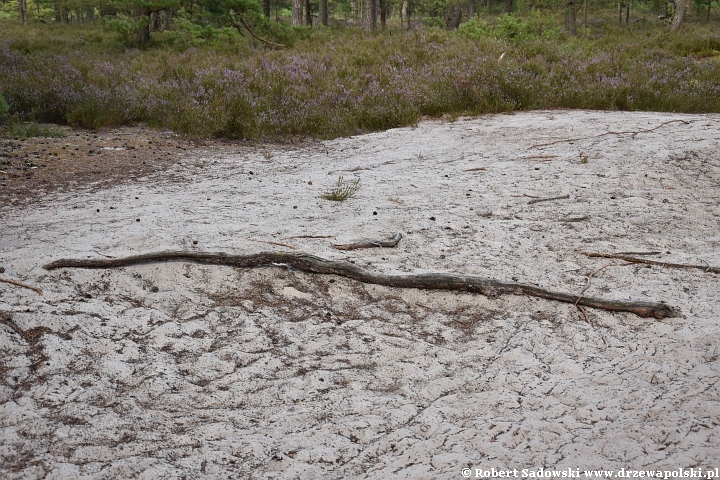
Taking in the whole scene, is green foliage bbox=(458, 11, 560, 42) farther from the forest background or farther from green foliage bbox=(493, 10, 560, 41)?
the forest background

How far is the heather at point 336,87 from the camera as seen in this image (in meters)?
8.86

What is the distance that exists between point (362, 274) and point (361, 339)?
630mm

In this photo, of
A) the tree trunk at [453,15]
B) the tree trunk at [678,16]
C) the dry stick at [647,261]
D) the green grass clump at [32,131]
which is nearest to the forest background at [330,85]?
the green grass clump at [32,131]

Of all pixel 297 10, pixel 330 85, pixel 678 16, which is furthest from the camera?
pixel 678 16

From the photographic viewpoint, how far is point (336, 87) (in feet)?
33.3

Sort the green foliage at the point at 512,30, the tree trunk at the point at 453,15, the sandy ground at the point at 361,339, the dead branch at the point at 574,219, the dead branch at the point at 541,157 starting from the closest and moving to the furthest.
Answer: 1. the sandy ground at the point at 361,339
2. the dead branch at the point at 574,219
3. the dead branch at the point at 541,157
4. the green foliage at the point at 512,30
5. the tree trunk at the point at 453,15

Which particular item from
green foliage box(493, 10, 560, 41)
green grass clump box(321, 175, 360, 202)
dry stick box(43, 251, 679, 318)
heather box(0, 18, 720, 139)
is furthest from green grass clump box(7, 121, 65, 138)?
green foliage box(493, 10, 560, 41)

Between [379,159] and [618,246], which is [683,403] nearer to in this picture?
[618,246]

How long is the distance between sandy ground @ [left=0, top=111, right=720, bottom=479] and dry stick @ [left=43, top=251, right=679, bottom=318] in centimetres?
6

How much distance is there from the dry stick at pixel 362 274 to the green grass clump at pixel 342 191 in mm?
1607

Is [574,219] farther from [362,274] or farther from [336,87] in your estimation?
[336,87]

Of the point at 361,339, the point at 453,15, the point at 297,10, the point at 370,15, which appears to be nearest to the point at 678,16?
the point at 453,15

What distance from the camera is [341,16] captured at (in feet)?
210

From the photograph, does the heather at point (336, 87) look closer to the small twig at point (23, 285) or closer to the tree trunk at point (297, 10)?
the small twig at point (23, 285)
